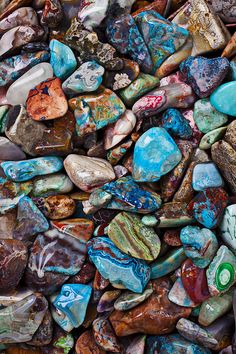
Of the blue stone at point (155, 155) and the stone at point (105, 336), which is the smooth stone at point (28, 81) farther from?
the stone at point (105, 336)

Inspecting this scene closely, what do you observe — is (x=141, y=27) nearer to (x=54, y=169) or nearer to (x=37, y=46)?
(x=37, y=46)

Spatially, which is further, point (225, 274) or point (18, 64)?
point (18, 64)

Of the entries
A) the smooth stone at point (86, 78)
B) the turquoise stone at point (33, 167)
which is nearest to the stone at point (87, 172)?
the turquoise stone at point (33, 167)

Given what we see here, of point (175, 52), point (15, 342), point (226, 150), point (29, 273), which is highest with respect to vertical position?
point (175, 52)

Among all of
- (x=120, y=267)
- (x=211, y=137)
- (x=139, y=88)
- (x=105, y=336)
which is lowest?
(x=105, y=336)

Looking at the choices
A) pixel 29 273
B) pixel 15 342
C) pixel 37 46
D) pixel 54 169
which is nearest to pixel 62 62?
pixel 37 46

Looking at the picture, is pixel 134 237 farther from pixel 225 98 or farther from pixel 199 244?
pixel 225 98

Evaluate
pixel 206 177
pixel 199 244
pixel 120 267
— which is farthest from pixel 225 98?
pixel 120 267
